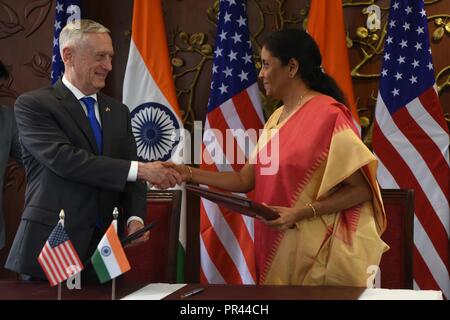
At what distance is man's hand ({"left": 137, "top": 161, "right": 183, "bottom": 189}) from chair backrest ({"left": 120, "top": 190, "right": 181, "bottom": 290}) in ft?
0.33

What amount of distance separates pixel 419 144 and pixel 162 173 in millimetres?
1635

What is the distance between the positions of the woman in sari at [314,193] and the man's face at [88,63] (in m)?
0.62

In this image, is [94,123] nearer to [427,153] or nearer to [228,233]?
[228,233]

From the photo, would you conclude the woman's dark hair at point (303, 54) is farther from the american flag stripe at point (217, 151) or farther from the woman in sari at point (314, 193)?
the american flag stripe at point (217, 151)

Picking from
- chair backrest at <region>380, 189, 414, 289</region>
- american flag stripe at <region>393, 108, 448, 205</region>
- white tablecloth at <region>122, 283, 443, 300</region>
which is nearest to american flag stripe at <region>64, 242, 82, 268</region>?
white tablecloth at <region>122, 283, 443, 300</region>

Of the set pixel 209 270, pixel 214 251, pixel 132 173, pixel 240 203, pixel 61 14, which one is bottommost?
pixel 209 270

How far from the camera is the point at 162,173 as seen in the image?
239cm

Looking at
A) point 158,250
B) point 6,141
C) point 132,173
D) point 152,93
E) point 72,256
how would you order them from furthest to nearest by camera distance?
1. point 152,93
2. point 6,141
3. point 158,250
4. point 132,173
5. point 72,256

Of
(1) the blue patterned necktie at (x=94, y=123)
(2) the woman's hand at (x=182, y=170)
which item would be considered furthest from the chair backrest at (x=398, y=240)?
(1) the blue patterned necktie at (x=94, y=123)

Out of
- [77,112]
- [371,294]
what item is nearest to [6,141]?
[77,112]

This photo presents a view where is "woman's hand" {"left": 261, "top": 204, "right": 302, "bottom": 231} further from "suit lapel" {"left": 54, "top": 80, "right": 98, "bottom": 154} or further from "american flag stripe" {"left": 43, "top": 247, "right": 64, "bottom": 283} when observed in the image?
"american flag stripe" {"left": 43, "top": 247, "right": 64, "bottom": 283}

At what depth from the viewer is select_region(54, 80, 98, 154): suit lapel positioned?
218 cm
